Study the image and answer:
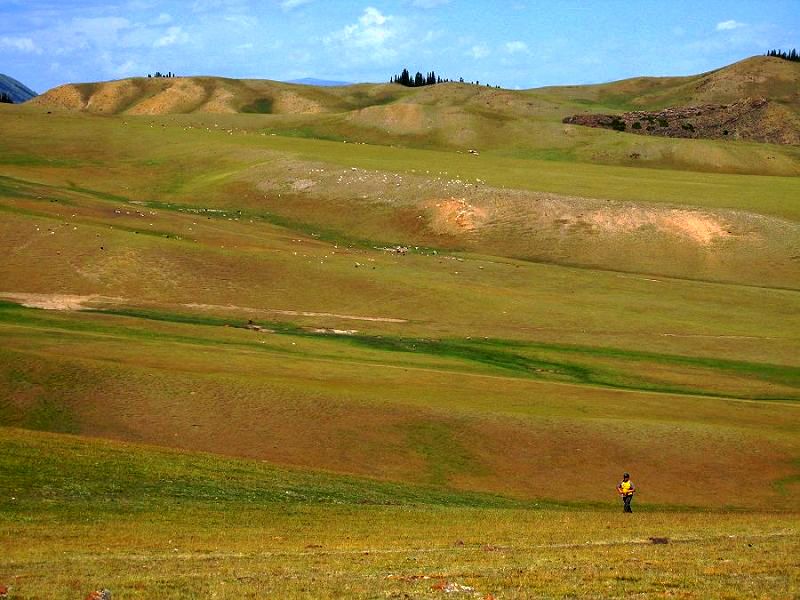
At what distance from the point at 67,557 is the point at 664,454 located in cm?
1886

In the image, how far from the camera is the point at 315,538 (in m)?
22.7

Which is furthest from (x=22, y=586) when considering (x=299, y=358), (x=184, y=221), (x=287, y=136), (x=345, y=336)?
(x=287, y=136)

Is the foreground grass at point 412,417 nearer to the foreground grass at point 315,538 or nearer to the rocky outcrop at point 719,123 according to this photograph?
the foreground grass at point 315,538

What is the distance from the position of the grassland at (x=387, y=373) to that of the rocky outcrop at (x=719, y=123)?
34.5m

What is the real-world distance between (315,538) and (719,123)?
127051mm

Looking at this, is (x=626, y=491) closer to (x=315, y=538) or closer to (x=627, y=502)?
(x=627, y=502)

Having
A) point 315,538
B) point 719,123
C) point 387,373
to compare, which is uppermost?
point 719,123

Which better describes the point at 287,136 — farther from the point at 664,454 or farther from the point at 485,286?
A: the point at 664,454

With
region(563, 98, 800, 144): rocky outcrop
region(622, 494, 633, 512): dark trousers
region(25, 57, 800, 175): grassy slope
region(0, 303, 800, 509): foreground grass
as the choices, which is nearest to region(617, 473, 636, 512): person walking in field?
region(622, 494, 633, 512): dark trousers

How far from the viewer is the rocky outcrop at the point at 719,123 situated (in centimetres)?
13725

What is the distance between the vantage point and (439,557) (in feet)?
66.2

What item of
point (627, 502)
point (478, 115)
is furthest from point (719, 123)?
point (627, 502)

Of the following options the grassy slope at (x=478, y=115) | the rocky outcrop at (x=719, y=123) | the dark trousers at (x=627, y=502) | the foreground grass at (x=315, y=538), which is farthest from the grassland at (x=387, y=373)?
the rocky outcrop at (x=719, y=123)

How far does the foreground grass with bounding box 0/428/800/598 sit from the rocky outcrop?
115068 mm
